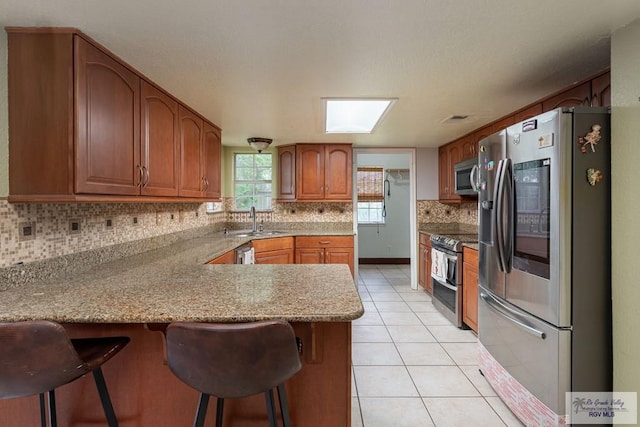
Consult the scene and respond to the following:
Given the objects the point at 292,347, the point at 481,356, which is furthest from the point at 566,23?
the point at 481,356

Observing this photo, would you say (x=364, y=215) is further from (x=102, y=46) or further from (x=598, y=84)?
(x=102, y=46)

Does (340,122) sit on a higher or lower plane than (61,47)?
higher

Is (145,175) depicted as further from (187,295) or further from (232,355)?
(232,355)

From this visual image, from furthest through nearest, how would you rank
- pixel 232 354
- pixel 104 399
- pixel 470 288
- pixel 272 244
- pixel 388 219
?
pixel 388 219 → pixel 272 244 → pixel 470 288 → pixel 104 399 → pixel 232 354

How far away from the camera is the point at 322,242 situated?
4277 millimetres

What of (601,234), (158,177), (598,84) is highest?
(598,84)

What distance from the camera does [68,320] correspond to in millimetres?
1141

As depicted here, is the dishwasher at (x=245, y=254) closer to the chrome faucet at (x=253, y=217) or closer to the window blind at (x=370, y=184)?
the chrome faucet at (x=253, y=217)

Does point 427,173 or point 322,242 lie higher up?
point 427,173

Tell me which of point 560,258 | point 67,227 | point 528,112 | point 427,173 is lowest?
point 560,258

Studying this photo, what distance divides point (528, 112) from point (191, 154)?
2832 mm

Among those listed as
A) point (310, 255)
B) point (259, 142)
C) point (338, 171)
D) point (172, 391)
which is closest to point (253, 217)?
point (310, 255)

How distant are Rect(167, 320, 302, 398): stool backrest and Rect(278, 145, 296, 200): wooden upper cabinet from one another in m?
3.51

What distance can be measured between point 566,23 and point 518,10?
30 centimetres
